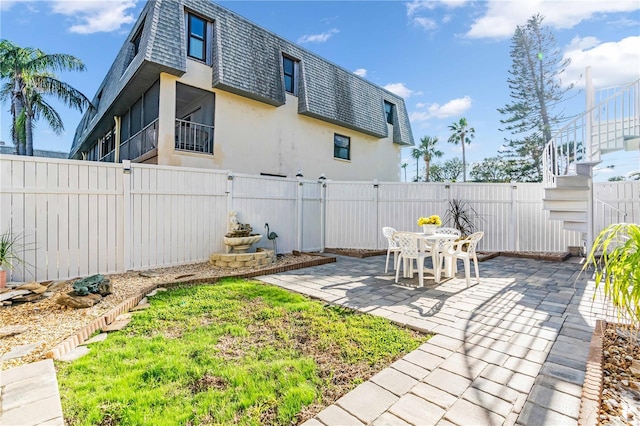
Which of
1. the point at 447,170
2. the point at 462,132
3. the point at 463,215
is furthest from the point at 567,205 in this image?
the point at 447,170

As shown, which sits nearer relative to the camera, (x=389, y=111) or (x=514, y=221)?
(x=514, y=221)

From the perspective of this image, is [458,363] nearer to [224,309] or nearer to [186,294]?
[224,309]

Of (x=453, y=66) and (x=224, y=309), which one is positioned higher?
(x=453, y=66)

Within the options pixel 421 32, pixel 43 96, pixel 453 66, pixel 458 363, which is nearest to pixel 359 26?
pixel 421 32

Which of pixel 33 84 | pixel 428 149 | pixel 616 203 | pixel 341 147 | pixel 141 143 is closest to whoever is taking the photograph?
pixel 616 203

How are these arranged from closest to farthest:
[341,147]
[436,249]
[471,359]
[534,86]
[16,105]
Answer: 1. [471,359]
2. [436,249]
3. [341,147]
4. [16,105]
5. [534,86]

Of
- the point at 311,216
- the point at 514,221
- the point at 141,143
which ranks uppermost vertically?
the point at 141,143

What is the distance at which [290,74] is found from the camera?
10938 millimetres

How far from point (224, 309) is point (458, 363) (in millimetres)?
2664

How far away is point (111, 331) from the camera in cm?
300

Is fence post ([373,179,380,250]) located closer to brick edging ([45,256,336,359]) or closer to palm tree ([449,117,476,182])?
brick edging ([45,256,336,359])

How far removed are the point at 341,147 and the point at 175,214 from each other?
8.67 meters

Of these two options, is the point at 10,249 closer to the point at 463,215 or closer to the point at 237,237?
the point at 237,237

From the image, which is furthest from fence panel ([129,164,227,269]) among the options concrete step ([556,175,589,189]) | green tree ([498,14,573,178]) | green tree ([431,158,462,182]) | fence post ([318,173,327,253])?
green tree ([431,158,462,182])
